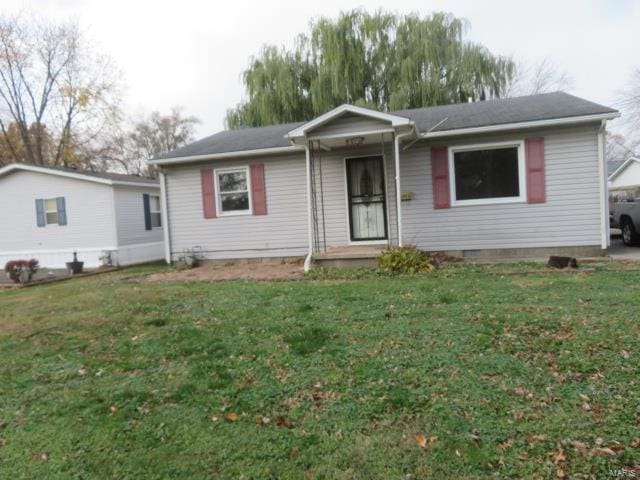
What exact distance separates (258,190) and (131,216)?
5390 mm

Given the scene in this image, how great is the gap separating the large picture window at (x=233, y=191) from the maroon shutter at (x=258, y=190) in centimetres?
19

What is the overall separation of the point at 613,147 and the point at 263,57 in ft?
152

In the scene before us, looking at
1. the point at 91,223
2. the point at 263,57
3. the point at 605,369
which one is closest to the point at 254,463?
the point at 605,369

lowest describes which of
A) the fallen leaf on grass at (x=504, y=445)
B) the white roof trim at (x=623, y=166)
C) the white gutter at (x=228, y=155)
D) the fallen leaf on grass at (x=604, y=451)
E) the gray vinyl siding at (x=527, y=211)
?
the fallen leaf on grass at (x=504, y=445)

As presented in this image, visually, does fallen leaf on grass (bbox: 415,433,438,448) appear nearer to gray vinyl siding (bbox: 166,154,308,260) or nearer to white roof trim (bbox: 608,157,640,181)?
gray vinyl siding (bbox: 166,154,308,260)

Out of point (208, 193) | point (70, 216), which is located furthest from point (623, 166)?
point (70, 216)

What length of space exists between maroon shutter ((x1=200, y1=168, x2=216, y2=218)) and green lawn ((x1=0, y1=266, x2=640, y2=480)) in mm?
5127

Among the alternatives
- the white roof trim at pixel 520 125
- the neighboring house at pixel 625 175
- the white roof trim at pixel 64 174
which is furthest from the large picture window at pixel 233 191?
the neighboring house at pixel 625 175

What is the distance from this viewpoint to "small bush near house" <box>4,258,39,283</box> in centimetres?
995

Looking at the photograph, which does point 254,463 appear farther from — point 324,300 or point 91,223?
point 91,223

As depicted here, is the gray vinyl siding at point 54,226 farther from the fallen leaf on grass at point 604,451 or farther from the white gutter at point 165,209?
the fallen leaf on grass at point 604,451

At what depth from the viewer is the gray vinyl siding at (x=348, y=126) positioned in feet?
27.0

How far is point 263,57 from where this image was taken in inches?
779

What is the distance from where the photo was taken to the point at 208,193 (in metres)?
10.5
